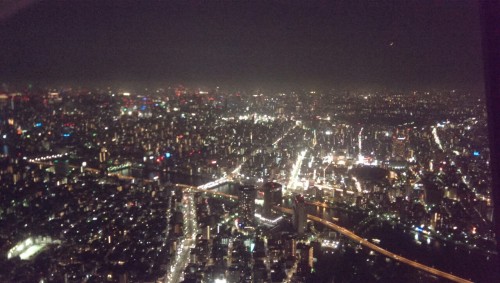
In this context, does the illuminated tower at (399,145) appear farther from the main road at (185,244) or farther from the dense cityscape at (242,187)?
the main road at (185,244)

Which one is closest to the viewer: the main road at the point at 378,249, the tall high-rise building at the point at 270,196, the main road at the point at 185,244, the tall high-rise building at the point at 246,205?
the main road at the point at 378,249

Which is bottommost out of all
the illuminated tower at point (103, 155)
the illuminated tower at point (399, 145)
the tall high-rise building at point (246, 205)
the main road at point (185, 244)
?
the main road at point (185, 244)

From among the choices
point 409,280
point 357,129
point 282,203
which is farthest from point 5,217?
point 357,129

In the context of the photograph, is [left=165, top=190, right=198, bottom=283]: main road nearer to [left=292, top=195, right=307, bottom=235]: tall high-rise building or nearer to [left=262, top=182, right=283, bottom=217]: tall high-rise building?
[left=262, top=182, right=283, bottom=217]: tall high-rise building

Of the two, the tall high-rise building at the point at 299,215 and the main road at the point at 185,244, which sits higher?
the tall high-rise building at the point at 299,215

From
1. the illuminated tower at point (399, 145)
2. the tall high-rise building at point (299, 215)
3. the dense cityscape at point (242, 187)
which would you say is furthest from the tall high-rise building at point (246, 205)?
the illuminated tower at point (399, 145)

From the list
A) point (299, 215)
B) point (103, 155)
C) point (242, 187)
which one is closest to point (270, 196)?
point (242, 187)

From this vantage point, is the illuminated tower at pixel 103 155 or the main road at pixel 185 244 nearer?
the main road at pixel 185 244
